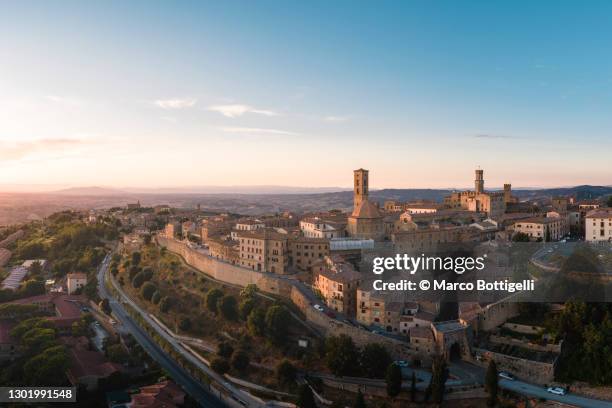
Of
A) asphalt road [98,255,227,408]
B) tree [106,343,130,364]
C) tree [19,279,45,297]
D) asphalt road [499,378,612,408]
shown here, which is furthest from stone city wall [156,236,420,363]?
tree [19,279,45,297]

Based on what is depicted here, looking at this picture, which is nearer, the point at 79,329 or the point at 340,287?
the point at 340,287

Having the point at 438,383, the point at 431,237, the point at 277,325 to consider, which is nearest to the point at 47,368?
the point at 277,325

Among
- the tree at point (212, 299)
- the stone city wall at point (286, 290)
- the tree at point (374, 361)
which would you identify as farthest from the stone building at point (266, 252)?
the tree at point (374, 361)

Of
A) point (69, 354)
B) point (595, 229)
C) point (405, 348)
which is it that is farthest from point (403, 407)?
point (595, 229)

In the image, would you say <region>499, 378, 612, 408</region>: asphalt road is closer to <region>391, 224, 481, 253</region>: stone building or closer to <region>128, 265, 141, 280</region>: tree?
<region>391, 224, 481, 253</region>: stone building

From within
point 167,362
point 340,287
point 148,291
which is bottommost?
point 167,362

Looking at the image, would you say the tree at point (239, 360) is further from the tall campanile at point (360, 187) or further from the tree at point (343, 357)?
the tall campanile at point (360, 187)

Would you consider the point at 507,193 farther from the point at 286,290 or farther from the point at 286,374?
the point at 286,374
